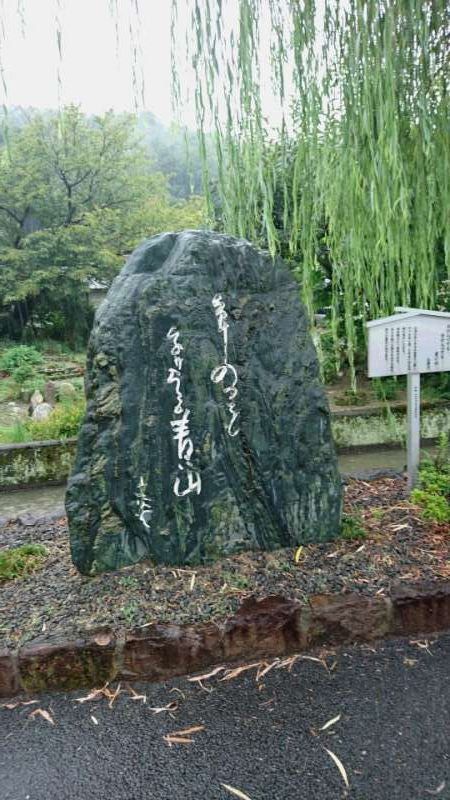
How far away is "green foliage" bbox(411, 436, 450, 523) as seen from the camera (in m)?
3.06

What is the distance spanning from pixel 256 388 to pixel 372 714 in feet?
4.57

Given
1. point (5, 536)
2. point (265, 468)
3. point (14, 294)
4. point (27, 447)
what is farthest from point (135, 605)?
point (14, 294)

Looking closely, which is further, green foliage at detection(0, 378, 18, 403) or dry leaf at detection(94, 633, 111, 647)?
green foliage at detection(0, 378, 18, 403)

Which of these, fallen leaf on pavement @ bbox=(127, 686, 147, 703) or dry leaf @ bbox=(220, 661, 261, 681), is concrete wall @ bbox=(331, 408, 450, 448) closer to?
dry leaf @ bbox=(220, 661, 261, 681)

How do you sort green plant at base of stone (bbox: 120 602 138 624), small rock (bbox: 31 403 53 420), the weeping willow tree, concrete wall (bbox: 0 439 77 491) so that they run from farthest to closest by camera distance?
small rock (bbox: 31 403 53 420) → concrete wall (bbox: 0 439 77 491) → green plant at base of stone (bbox: 120 602 138 624) → the weeping willow tree

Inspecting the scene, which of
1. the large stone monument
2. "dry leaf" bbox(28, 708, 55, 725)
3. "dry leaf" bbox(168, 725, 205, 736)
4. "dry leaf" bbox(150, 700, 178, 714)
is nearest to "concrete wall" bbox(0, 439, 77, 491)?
the large stone monument

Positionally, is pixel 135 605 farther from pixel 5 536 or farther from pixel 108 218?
pixel 108 218

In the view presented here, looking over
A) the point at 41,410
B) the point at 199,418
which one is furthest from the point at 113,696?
the point at 41,410

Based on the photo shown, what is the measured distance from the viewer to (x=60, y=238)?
13453 millimetres

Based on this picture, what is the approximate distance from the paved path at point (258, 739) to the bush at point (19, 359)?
10412 mm

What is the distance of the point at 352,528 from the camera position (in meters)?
2.89

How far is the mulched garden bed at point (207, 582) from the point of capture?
2334mm
